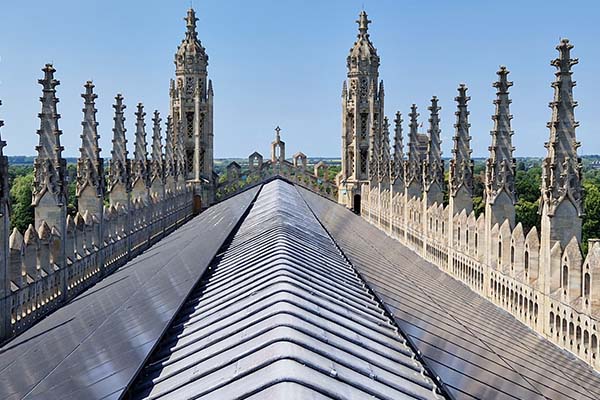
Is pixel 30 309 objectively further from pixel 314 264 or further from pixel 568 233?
pixel 568 233

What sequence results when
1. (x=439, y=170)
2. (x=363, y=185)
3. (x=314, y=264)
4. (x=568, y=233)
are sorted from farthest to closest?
1. (x=363, y=185)
2. (x=439, y=170)
3. (x=568, y=233)
4. (x=314, y=264)

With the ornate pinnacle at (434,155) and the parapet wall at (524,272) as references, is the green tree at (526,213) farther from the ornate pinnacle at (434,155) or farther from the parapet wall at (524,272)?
the parapet wall at (524,272)

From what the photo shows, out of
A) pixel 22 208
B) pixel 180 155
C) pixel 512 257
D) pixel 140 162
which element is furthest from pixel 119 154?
pixel 22 208

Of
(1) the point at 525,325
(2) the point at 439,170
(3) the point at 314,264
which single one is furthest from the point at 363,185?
(3) the point at 314,264

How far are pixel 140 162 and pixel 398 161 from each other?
13.0 m

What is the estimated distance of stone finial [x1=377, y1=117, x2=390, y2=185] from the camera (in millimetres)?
46156

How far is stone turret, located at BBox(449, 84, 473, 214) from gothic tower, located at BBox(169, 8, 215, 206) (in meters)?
31.7

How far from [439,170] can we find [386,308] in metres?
21.5

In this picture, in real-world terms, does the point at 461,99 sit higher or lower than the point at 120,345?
higher

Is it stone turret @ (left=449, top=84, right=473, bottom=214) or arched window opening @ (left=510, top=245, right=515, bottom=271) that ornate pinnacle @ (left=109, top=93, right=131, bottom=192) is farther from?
arched window opening @ (left=510, top=245, right=515, bottom=271)

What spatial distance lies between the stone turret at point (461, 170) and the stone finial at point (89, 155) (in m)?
11.0

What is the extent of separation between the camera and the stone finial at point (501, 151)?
20922 millimetres

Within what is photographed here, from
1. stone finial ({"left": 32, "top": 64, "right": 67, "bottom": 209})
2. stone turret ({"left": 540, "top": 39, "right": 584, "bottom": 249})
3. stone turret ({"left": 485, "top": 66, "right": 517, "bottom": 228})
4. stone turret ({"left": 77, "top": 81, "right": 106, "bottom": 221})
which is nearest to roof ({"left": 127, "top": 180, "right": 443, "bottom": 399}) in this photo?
stone turret ({"left": 540, "top": 39, "right": 584, "bottom": 249})

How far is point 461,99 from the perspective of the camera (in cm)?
2664
